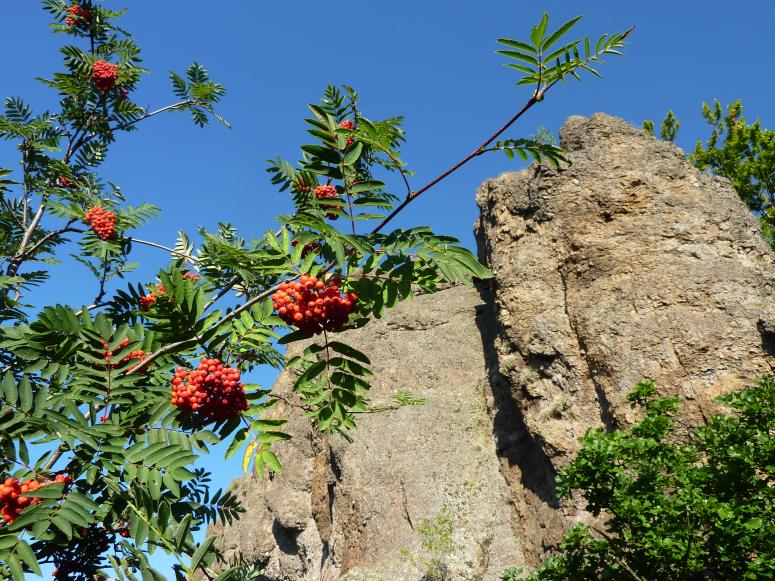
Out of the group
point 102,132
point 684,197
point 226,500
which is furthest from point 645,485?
point 684,197

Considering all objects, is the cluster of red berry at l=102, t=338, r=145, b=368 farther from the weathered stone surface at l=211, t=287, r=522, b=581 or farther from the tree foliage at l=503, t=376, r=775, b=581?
the weathered stone surface at l=211, t=287, r=522, b=581

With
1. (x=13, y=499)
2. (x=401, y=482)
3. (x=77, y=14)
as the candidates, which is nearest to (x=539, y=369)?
(x=401, y=482)

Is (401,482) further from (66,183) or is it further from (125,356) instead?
(125,356)

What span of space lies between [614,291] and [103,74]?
32.7 feet

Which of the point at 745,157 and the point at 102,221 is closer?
the point at 102,221

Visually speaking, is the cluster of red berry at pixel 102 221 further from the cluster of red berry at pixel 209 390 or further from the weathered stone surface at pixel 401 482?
the weathered stone surface at pixel 401 482

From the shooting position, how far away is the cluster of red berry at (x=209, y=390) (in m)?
2.33

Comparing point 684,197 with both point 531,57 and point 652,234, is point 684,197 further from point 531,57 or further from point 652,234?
point 531,57

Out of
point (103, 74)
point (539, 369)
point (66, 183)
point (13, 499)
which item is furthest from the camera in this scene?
point (539, 369)

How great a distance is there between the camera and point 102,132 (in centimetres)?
583

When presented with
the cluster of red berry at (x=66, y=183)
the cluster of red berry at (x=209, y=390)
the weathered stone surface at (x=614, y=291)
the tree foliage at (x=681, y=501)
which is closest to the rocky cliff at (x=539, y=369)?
A: the weathered stone surface at (x=614, y=291)

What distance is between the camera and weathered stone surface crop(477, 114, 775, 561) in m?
9.88

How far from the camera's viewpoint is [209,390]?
238cm

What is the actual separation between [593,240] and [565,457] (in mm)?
4797
